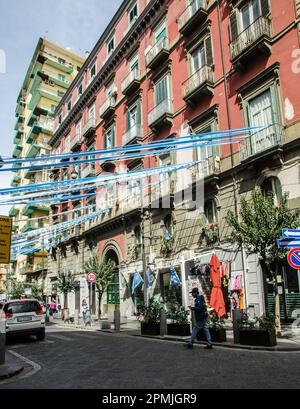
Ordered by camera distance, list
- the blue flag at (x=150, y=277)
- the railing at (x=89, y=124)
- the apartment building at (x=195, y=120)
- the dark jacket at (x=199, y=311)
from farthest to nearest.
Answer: the railing at (x=89, y=124) → the blue flag at (x=150, y=277) → the apartment building at (x=195, y=120) → the dark jacket at (x=199, y=311)

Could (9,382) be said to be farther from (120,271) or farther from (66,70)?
(66,70)

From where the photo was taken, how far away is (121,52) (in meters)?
29.4

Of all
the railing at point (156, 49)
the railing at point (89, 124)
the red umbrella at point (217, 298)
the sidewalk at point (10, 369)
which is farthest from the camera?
the railing at point (89, 124)

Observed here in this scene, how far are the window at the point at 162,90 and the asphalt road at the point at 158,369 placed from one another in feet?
53.1

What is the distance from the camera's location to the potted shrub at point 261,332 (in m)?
10.6

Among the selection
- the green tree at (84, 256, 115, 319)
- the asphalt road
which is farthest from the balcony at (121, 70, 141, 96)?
the asphalt road

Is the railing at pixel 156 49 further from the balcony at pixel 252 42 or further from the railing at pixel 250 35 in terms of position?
the balcony at pixel 252 42

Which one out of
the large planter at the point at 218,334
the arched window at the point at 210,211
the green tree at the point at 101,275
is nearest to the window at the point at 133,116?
the arched window at the point at 210,211

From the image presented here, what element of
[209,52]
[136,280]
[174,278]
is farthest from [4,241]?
[209,52]

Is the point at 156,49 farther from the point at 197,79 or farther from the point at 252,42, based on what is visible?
the point at 252,42

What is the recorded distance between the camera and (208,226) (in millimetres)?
19109

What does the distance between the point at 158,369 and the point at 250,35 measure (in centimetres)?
1514

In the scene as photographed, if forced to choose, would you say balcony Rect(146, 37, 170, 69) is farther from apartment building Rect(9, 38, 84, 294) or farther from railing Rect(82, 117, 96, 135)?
apartment building Rect(9, 38, 84, 294)

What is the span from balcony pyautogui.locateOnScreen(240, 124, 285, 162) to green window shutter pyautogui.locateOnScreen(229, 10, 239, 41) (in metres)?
5.33
